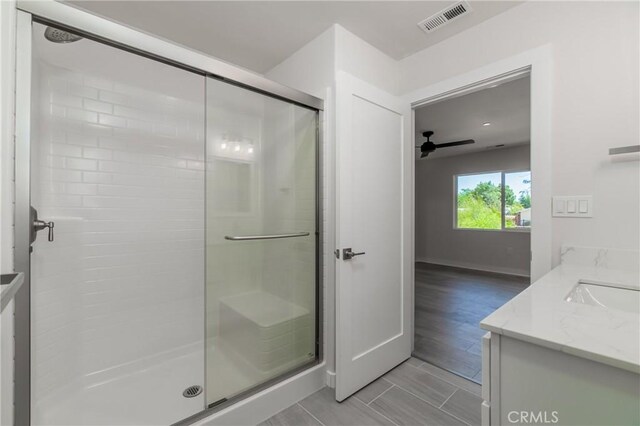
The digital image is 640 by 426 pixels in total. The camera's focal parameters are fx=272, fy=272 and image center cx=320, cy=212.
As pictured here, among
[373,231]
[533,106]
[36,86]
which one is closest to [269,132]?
[373,231]

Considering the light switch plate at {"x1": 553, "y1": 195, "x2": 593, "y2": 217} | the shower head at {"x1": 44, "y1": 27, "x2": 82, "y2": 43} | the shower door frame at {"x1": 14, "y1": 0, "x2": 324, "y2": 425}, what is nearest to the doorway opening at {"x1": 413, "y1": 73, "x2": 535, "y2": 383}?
the light switch plate at {"x1": 553, "y1": 195, "x2": 593, "y2": 217}

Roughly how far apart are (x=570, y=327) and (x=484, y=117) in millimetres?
3789

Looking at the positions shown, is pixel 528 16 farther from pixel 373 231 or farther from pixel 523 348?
pixel 523 348

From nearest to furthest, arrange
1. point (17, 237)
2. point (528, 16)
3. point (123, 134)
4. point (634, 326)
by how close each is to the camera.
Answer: point (634, 326)
point (17, 237)
point (528, 16)
point (123, 134)

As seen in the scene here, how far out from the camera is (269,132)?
1.93m

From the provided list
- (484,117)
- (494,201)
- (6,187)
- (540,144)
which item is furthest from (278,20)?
(494,201)

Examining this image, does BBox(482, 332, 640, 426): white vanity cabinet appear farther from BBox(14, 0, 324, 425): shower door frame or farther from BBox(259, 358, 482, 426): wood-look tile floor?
BBox(14, 0, 324, 425): shower door frame

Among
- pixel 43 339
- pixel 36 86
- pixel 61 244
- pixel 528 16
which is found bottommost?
pixel 43 339

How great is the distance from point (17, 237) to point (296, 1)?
184cm

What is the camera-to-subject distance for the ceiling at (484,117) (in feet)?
9.92

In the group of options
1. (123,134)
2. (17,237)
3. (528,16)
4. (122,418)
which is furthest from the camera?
(123,134)

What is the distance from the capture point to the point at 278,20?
1853mm

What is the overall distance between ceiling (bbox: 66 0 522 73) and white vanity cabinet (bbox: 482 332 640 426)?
1950 millimetres

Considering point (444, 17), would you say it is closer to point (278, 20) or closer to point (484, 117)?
point (278, 20)
